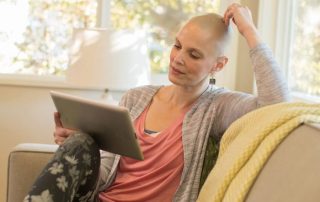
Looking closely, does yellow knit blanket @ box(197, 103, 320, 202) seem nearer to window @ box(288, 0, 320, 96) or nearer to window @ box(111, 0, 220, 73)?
window @ box(288, 0, 320, 96)

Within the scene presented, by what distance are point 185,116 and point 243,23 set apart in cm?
37

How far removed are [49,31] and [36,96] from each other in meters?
0.37

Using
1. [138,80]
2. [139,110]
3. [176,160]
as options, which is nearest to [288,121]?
[176,160]

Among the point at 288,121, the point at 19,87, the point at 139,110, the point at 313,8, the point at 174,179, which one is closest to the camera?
the point at 288,121

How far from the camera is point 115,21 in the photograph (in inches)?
107

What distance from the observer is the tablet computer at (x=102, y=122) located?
4.08ft

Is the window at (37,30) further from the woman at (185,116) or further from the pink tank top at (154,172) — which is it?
the pink tank top at (154,172)

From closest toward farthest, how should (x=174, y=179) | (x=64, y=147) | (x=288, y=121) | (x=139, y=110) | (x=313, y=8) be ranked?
(x=288, y=121)
(x=64, y=147)
(x=174, y=179)
(x=139, y=110)
(x=313, y=8)

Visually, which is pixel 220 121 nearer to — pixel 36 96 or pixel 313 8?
pixel 313 8

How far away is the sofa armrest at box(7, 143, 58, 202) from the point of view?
1.61m

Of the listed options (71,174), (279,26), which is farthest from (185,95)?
(279,26)

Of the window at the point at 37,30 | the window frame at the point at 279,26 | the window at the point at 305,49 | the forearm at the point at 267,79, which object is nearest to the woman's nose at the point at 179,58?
the forearm at the point at 267,79

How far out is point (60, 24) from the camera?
2666 millimetres

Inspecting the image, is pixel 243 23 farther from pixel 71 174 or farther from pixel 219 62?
pixel 71 174
